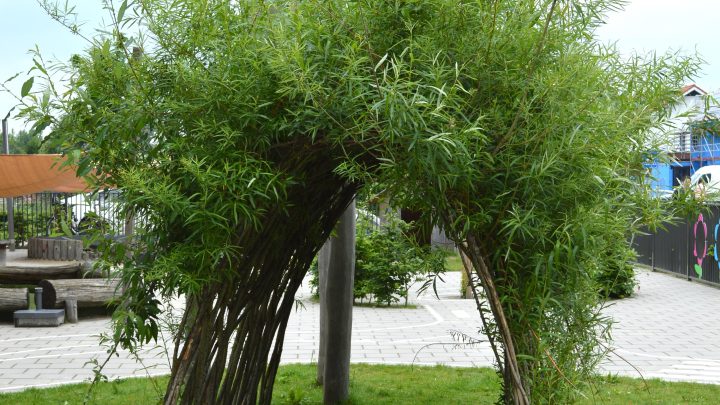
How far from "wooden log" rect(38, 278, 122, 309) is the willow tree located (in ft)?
26.3

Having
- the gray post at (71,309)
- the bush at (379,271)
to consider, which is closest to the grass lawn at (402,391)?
the gray post at (71,309)

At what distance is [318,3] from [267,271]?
162 centimetres

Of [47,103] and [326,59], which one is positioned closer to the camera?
[326,59]

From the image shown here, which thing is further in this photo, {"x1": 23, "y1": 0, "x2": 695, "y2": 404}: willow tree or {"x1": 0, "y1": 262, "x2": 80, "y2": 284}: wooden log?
{"x1": 0, "y1": 262, "x2": 80, "y2": 284}: wooden log

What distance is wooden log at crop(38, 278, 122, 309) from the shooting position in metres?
11.0

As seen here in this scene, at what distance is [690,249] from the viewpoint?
16109 millimetres

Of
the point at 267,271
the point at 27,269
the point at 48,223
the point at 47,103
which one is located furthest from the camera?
the point at 48,223

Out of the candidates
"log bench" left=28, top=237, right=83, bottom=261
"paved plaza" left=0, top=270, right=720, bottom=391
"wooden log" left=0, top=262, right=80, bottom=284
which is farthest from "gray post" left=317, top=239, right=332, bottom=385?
"log bench" left=28, top=237, right=83, bottom=261

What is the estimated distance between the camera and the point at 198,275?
3279 mm

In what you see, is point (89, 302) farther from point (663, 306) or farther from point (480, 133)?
point (480, 133)

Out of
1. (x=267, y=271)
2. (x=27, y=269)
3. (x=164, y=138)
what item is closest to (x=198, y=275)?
(x=164, y=138)

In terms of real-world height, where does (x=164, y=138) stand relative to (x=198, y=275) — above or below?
above

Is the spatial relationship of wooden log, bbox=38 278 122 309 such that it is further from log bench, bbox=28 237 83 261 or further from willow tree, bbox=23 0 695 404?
willow tree, bbox=23 0 695 404

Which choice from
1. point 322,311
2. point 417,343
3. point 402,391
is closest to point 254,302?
point 322,311
